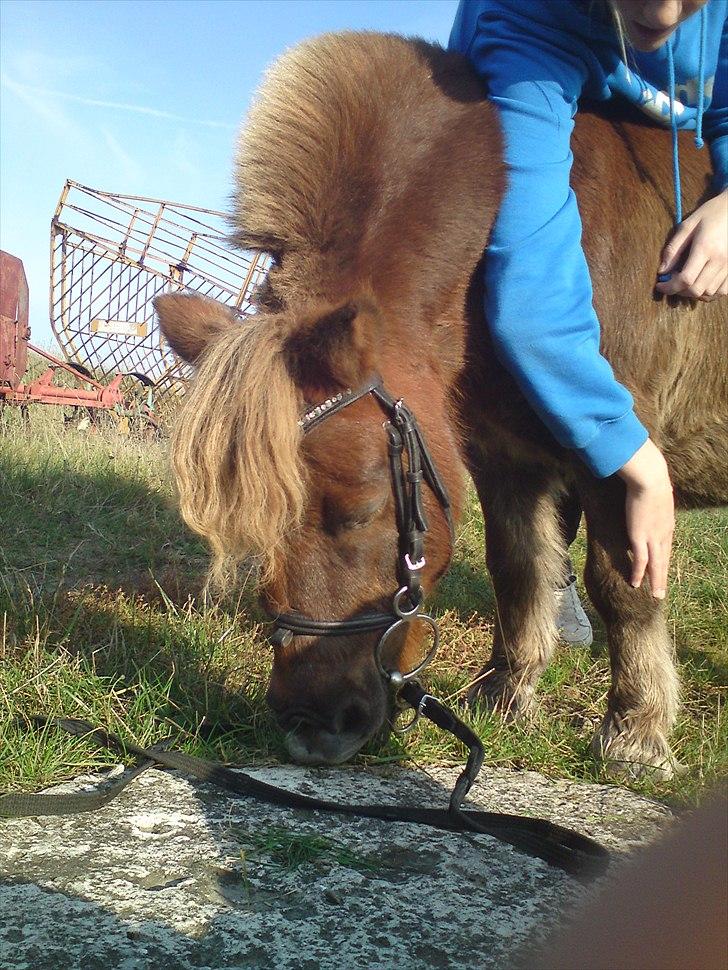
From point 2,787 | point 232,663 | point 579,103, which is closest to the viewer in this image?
point 2,787

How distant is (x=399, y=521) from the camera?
2256mm

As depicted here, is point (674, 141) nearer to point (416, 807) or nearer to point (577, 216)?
point (577, 216)

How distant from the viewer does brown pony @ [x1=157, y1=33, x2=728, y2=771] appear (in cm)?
206

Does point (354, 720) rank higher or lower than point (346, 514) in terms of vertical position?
lower

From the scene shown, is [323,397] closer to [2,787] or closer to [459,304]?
[459,304]

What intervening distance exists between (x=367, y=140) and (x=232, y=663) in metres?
1.75

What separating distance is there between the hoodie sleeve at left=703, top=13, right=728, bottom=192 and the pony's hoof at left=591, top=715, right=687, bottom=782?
1667 millimetres

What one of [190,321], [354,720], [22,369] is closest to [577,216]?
[190,321]

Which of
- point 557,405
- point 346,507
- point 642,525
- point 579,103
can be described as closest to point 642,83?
point 579,103

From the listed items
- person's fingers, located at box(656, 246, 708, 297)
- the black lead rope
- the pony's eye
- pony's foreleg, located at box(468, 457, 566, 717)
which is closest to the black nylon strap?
the black lead rope

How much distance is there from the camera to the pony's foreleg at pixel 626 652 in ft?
8.64

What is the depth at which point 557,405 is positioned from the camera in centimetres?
228

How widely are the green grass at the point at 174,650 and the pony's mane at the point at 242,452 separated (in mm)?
297

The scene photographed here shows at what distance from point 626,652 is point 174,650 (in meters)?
1.53
